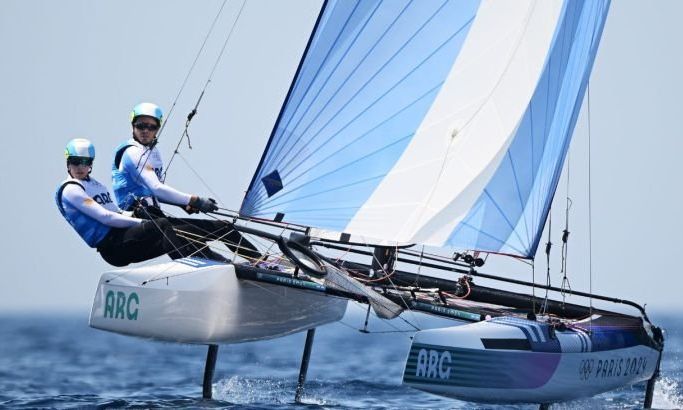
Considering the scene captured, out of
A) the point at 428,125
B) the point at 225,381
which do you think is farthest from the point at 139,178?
the point at 225,381

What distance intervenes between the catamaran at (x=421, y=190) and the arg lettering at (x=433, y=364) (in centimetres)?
25

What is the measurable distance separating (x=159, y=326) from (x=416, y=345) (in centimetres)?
214

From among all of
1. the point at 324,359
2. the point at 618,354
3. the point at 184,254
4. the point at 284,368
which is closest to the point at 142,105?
the point at 184,254

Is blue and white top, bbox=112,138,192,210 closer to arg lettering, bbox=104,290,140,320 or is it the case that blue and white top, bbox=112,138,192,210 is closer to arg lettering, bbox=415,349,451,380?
arg lettering, bbox=104,290,140,320

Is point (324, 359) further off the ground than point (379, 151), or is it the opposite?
point (379, 151)

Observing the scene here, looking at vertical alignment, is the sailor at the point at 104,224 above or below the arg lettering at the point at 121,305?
above

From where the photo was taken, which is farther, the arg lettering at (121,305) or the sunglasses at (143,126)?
the sunglasses at (143,126)

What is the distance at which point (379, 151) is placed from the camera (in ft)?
40.5

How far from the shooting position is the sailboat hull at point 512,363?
10.9 metres

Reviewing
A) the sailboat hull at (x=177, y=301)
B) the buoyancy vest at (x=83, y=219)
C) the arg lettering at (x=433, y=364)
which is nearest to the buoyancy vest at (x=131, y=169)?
the buoyancy vest at (x=83, y=219)

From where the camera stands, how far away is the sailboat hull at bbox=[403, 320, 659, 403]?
35.9 ft

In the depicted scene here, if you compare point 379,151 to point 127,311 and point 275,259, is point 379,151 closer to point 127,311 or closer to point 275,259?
Answer: point 275,259

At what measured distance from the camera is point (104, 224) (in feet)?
39.9

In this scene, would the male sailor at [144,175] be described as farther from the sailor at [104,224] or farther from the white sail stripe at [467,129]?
the white sail stripe at [467,129]
